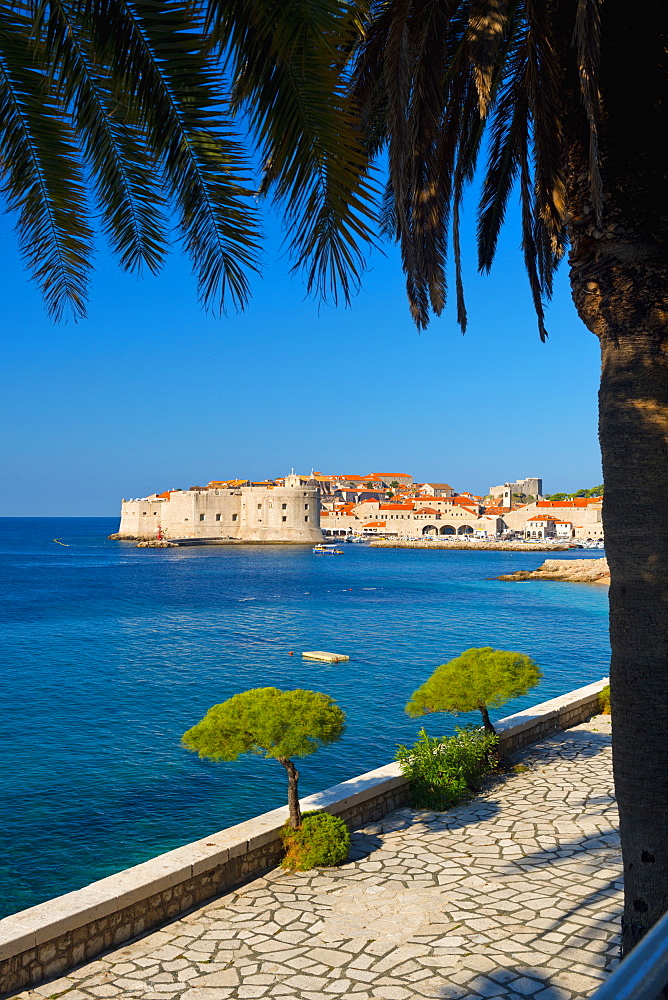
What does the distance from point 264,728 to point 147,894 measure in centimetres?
229

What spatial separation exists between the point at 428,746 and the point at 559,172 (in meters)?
7.30

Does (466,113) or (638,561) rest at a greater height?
(466,113)

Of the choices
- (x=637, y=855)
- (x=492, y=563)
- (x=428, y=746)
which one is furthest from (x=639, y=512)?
(x=492, y=563)

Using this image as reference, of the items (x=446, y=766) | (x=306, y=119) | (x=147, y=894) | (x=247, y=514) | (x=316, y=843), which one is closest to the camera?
(x=306, y=119)

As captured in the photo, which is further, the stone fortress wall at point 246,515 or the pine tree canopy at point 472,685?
the stone fortress wall at point 246,515

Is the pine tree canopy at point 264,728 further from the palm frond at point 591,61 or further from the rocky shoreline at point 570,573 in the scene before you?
the rocky shoreline at point 570,573

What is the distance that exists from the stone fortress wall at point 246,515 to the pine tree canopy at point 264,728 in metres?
91.1

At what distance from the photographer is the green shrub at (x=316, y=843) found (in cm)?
732

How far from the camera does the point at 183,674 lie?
25.9 m

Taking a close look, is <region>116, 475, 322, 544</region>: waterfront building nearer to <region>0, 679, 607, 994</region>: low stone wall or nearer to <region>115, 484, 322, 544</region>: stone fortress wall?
<region>115, 484, 322, 544</region>: stone fortress wall

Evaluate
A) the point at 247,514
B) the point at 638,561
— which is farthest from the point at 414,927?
the point at 247,514

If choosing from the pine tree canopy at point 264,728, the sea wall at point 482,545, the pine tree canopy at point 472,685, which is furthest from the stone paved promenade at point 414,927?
the sea wall at point 482,545

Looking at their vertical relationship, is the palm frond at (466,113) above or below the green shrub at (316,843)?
above

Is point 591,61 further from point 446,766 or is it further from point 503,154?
point 446,766
